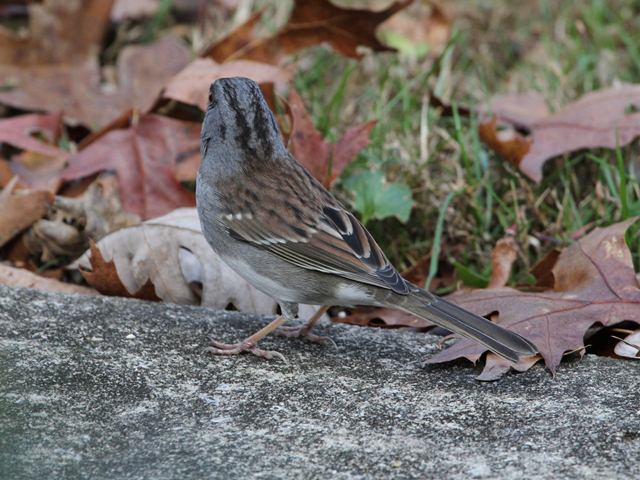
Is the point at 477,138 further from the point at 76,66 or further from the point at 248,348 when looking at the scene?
the point at 76,66

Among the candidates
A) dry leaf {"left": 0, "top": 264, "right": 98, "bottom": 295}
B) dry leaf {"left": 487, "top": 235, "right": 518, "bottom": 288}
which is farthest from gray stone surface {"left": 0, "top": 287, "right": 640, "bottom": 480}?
dry leaf {"left": 487, "top": 235, "right": 518, "bottom": 288}

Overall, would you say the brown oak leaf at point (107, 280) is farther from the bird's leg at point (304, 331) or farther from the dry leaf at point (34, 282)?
the bird's leg at point (304, 331)

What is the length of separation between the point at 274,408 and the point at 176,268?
1.30 metres

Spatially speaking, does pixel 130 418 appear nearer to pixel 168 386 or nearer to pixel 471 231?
pixel 168 386

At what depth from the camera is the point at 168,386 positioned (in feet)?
10.3

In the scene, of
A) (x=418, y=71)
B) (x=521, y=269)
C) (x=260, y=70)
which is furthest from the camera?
(x=418, y=71)

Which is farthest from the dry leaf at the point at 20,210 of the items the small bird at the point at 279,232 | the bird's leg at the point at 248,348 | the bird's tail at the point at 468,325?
the bird's tail at the point at 468,325

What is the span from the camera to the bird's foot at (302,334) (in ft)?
12.1

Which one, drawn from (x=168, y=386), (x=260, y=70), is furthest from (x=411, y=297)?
(x=260, y=70)

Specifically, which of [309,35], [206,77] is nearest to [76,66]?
[206,77]

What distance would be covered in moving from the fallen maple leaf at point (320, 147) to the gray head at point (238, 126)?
83 centimetres

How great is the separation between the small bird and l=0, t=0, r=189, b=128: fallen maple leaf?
1896 mm

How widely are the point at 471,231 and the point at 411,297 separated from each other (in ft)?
4.72

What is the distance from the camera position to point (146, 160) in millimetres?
4977
